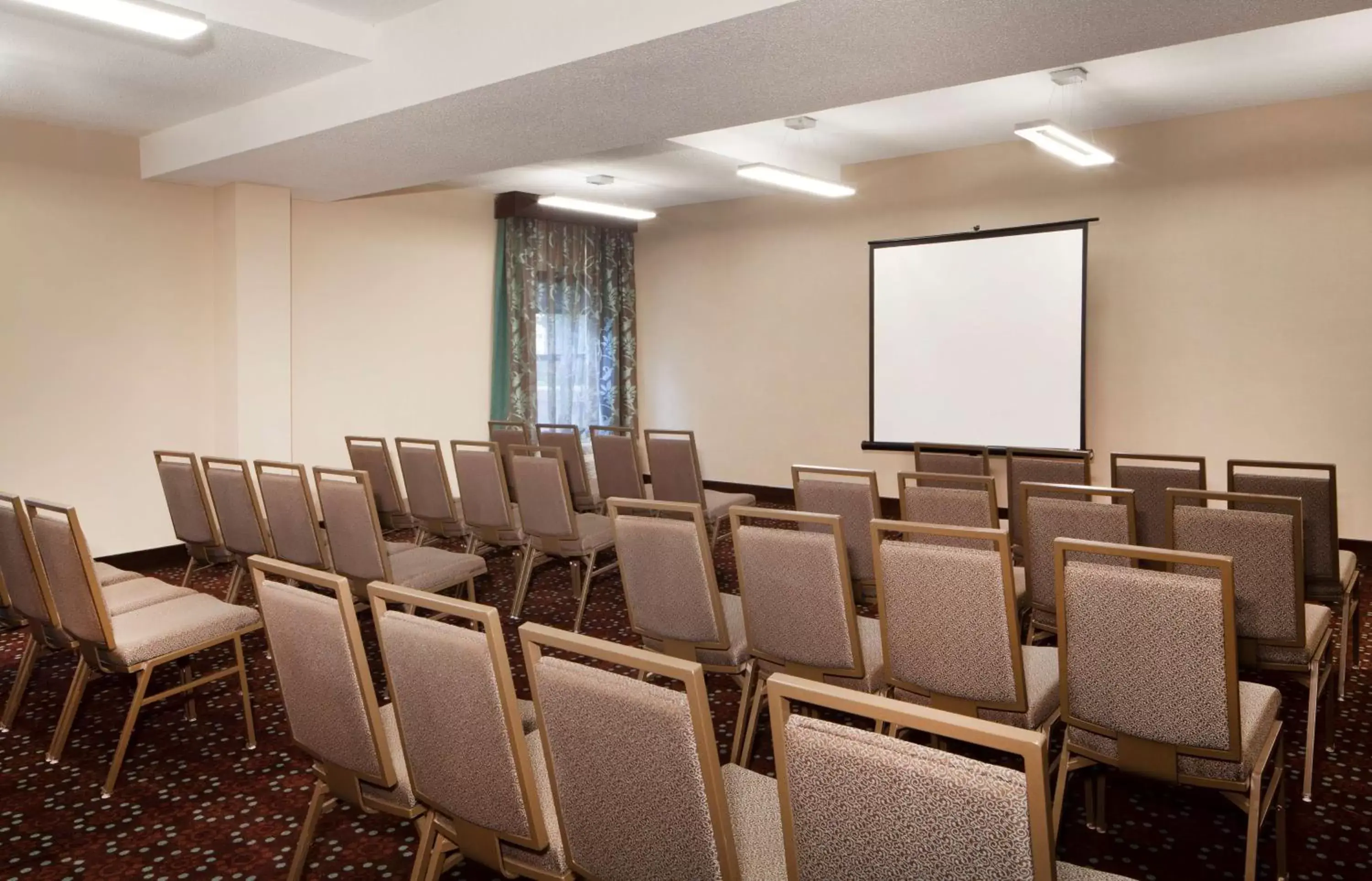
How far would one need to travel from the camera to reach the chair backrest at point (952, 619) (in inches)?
91.5

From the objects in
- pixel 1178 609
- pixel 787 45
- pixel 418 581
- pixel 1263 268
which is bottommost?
pixel 418 581

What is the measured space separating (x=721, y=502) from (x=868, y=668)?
10.6ft

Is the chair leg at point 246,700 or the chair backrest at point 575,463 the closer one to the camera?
the chair leg at point 246,700

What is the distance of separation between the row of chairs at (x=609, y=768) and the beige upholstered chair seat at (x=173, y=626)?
112cm

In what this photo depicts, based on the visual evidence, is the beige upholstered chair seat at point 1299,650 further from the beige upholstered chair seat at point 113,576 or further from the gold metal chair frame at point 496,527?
the beige upholstered chair seat at point 113,576

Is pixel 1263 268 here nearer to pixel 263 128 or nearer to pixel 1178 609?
pixel 1178 609

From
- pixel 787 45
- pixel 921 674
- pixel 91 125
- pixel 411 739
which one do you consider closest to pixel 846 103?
pixel 787 45

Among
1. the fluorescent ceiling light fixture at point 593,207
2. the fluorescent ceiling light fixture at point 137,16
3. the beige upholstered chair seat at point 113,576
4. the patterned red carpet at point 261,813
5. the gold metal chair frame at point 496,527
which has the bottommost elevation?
the patterned red carpet at point 261,813

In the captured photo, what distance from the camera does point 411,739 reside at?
79.1 inches

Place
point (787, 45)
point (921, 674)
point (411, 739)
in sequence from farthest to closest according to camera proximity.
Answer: point (787, 45), point (921, 674), point (411, 739)

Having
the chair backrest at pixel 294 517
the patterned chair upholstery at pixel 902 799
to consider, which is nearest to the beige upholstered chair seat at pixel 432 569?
the chair backrest at pixel 294 517

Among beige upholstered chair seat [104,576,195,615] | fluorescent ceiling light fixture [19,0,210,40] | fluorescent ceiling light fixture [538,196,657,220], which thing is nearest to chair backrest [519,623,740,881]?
beige upholstered chair seat [104,576,195,615]

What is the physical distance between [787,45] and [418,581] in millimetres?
2757

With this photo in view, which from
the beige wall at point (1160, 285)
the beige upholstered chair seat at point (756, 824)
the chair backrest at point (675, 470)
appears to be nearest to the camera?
the beige upholstered chair seat at point (756, 824)
